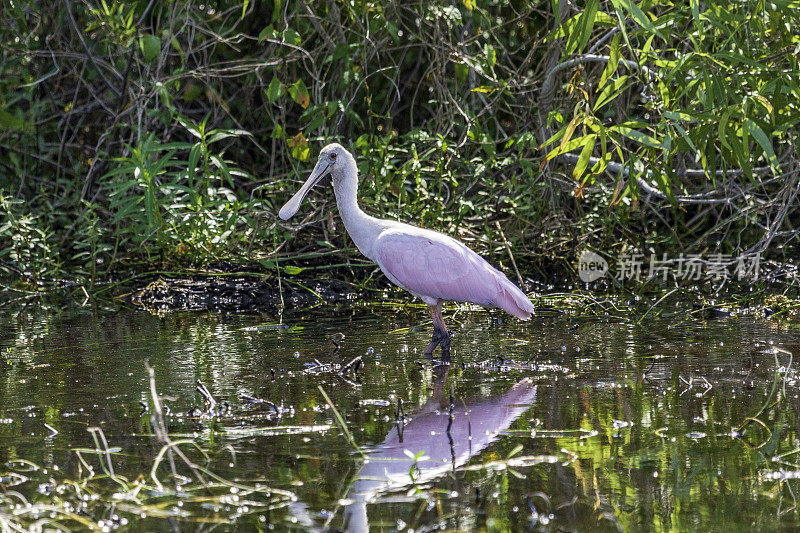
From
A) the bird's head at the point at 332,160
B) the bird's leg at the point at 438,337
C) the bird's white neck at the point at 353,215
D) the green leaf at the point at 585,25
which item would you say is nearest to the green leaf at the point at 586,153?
the green leaf at the point at 585,25

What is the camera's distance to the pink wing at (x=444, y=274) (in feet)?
21.6

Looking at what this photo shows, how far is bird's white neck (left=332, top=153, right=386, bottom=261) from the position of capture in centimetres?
696

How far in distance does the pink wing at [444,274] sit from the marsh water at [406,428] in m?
0.26

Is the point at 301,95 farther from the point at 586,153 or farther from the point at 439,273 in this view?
the point at 586,153

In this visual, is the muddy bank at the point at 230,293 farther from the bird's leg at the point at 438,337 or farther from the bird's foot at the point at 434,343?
the bird's foot at the point at 434,343

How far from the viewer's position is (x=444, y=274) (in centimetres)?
665

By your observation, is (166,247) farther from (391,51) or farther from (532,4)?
(532,4)

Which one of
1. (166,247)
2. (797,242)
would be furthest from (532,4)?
(166,247)

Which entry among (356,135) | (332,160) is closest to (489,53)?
(332,160)

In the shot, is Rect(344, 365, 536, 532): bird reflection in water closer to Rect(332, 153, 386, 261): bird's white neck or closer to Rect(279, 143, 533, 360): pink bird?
Rect(279, 143, 533, 360): pink bird

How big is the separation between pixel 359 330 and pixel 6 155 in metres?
5.71

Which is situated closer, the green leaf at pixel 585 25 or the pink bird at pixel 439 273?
the green leaf at pixel 585 25

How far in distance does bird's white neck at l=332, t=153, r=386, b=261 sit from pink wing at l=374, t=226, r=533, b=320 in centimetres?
22

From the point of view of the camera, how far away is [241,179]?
10.5 m
